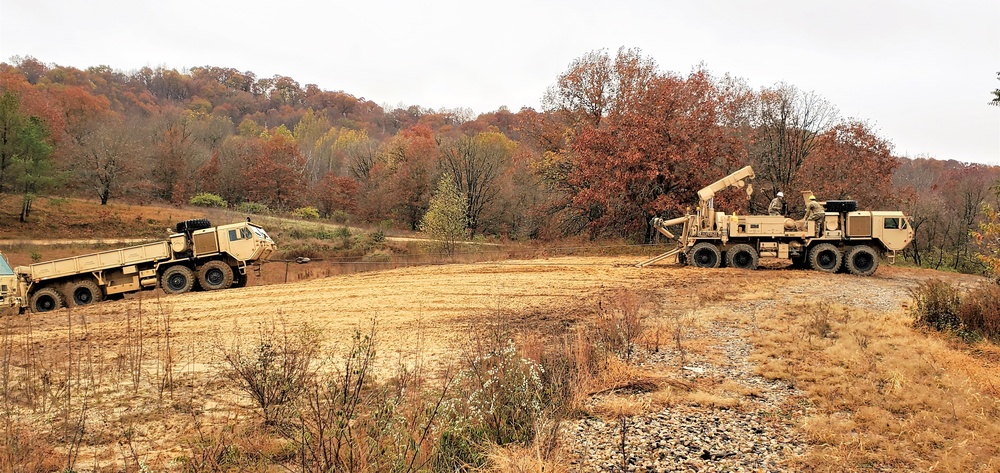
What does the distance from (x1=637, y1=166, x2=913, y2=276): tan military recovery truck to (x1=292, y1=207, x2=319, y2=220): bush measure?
1478 inches

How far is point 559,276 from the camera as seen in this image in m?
18.6

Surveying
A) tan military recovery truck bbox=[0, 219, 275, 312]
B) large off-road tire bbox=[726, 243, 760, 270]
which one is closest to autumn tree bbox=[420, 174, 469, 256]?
tan military recovery truck bbox=[0, 219, 275, 312]

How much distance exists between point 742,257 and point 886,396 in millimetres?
13946

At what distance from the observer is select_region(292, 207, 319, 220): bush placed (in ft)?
166

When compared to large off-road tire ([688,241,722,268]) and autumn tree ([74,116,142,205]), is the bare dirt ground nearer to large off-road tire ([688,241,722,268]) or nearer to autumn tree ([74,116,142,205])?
large off-road tire ([688,241,722,268])

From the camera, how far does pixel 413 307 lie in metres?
14.0

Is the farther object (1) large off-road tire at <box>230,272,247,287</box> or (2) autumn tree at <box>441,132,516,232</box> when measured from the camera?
(2) autumn tree at <box>441,132,516,232</box>

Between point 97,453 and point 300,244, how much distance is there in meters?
32.2

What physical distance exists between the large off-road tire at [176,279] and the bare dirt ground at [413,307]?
4.47ft

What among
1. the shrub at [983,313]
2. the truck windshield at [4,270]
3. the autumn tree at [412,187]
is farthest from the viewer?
the autumn tree at [412,187]

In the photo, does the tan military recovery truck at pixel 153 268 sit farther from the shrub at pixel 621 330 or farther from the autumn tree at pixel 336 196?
the autumn tree at pixel 336 196

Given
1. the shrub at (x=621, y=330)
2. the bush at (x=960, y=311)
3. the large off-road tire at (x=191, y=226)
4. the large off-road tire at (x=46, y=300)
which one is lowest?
the large off-road tire at (x=46, y=300)

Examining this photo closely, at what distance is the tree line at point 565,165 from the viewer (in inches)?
1064

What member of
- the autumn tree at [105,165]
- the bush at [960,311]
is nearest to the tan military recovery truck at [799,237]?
the bush at [960,311]
